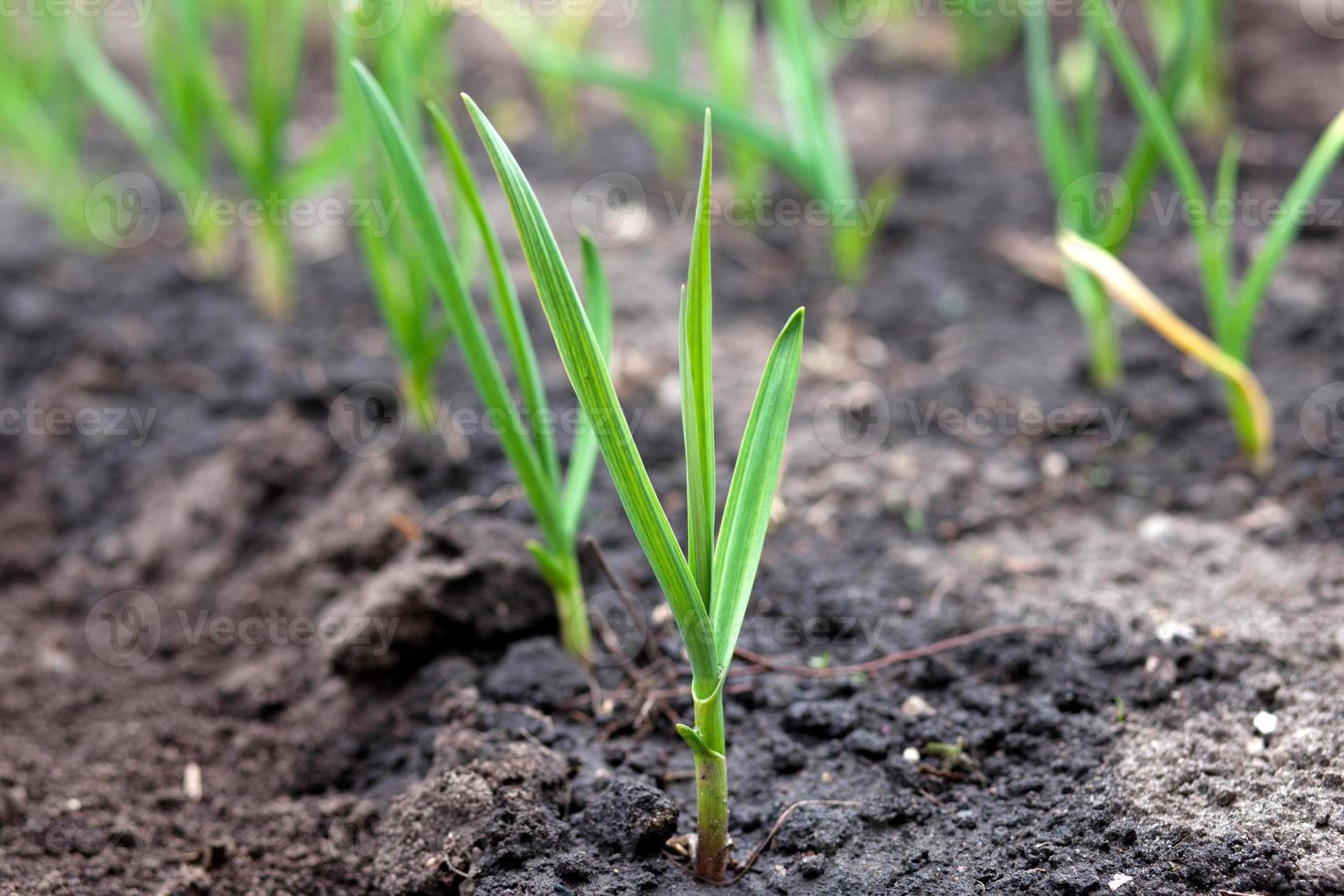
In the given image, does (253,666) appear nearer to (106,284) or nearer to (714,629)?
(714,629)

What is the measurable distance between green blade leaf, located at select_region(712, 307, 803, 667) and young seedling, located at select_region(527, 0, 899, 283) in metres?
1.07

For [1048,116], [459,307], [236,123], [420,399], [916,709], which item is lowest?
[916,709]

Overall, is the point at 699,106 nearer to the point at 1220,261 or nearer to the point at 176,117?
the point at 1220,261

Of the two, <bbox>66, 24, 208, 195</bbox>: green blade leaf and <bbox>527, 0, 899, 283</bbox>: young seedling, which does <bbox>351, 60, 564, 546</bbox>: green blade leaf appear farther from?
<bbox>66, 24, 208, 195</bbox>: green blade leaf

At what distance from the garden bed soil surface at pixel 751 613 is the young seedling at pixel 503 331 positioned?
7.6 inches

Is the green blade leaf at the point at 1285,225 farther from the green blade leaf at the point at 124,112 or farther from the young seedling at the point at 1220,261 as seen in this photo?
the green blade leaf at the point at 124,112

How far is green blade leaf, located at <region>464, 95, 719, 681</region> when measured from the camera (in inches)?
40.2

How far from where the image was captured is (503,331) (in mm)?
1368

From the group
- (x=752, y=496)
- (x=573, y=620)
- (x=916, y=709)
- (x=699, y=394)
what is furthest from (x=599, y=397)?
(x=916, y=709)

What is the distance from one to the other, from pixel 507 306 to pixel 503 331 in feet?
0.12

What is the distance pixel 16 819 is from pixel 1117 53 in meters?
1.86

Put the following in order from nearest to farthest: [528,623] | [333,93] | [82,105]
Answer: [528,623], [82,105], [333,93]

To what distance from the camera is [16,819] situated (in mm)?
1368

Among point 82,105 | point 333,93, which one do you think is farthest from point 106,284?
point 333,93
